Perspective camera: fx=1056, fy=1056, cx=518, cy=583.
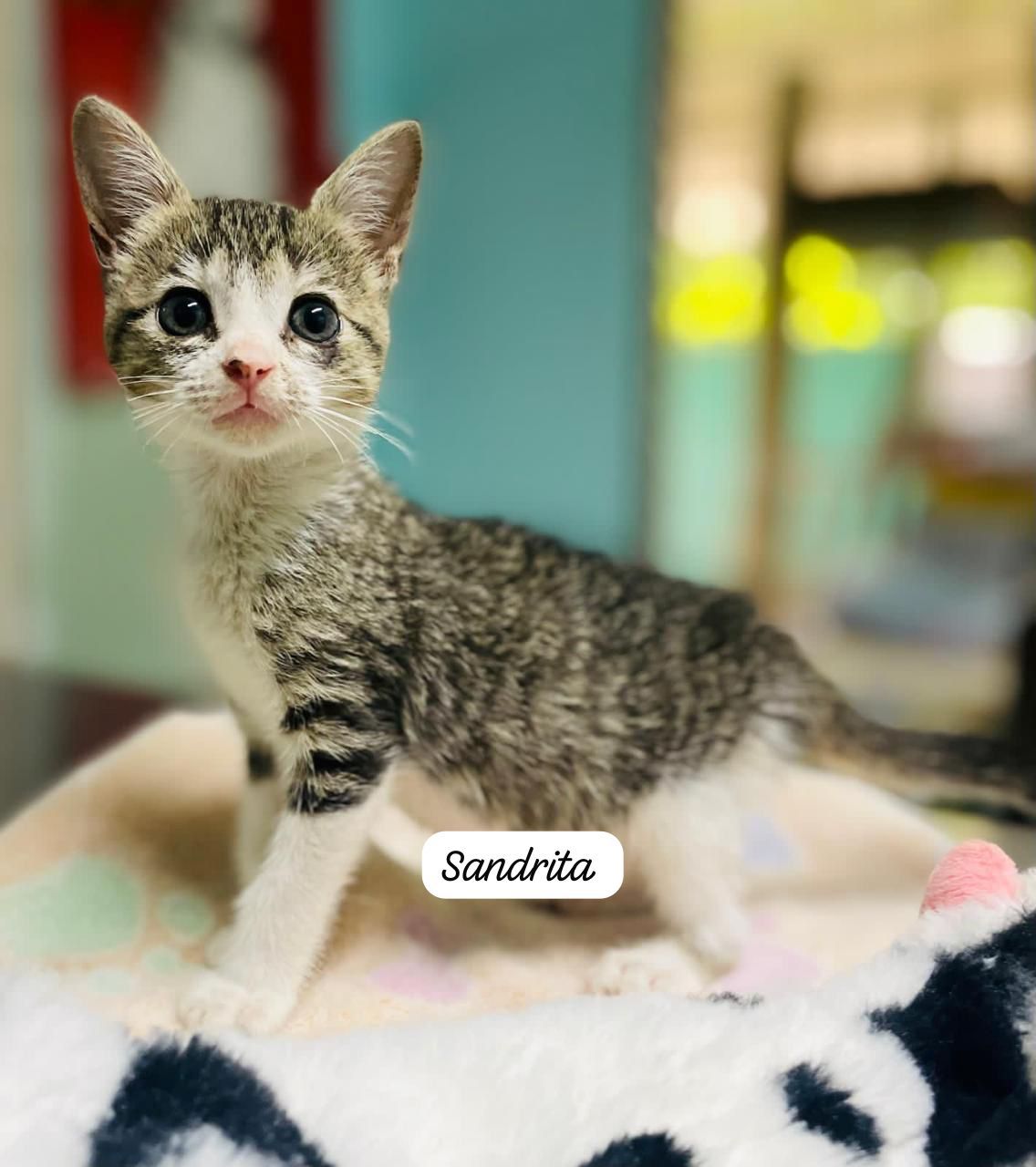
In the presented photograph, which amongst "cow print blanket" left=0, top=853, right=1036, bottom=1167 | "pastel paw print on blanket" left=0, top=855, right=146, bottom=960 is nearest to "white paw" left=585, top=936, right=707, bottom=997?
"cow print blanket" left=0, top=853, right=1036, bottom=1167

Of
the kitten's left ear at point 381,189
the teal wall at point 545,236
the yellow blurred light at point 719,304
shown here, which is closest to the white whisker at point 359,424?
the kitten's left ear at point 381,189

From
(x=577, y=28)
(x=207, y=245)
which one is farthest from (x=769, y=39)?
(x=207, y=245)

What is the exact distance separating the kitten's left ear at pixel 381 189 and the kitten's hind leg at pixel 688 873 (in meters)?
0.45

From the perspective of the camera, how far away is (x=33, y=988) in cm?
60

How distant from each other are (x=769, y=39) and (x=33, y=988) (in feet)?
6.71

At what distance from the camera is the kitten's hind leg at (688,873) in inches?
31.5

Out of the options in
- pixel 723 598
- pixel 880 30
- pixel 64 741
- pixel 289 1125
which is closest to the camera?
pixel 289 1125

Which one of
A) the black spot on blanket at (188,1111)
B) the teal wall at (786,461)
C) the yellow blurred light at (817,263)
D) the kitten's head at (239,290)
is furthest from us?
the teal wall at (786,461)

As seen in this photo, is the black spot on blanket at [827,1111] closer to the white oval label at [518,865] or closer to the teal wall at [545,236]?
the white oval label at [518,865]

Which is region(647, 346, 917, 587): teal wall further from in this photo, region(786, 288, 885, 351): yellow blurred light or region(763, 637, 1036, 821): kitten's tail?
region(763, 637, 1036, 821): kitten's tail

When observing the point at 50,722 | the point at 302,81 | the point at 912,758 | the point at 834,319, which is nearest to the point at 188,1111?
the point at 912,758

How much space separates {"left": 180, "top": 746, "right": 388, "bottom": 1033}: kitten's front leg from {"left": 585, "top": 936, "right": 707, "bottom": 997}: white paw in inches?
8.3

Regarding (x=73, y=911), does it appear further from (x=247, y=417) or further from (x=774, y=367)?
(x=774, y=367)

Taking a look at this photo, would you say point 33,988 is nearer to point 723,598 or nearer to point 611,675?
point 611,675
